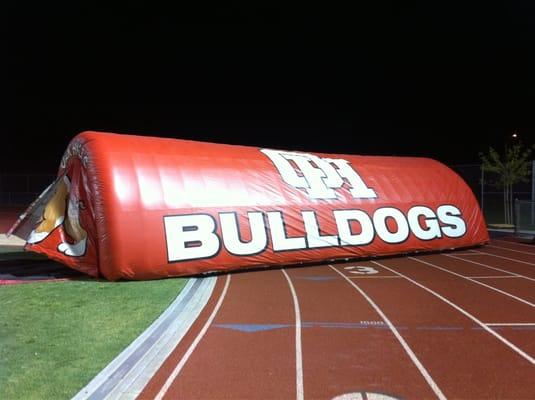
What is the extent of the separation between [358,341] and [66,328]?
3648 mm

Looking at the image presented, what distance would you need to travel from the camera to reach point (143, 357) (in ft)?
19.8

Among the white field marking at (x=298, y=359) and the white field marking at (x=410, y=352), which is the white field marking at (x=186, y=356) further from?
the white field marking at (x=410, y=352)

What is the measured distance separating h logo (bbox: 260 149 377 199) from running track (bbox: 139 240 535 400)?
10.2ft

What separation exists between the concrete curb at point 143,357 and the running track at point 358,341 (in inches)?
5.4

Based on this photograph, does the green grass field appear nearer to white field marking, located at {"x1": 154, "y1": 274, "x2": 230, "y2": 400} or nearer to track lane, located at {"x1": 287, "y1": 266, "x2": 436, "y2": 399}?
white field marking, located at {"x1": 154, "y1": 274, "x2": 230, "y2": 400}

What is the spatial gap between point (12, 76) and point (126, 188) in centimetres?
4622

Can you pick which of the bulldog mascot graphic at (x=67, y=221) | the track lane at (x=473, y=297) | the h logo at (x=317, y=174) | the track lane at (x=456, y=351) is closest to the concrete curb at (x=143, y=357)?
the track lane at (x=456, y=351)

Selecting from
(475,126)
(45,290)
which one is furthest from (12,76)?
(45,290)

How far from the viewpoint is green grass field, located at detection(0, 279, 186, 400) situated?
5180 millimetres

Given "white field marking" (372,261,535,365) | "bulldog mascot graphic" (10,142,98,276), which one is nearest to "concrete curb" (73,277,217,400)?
"bulldog mascot graphic" (10,142,98,276)

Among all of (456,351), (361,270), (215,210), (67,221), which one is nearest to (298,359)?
(456,351)

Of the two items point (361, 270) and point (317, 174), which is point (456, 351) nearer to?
point (361, 270)

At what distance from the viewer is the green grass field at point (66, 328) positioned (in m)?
5.18

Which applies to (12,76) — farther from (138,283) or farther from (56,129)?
(138,283)
